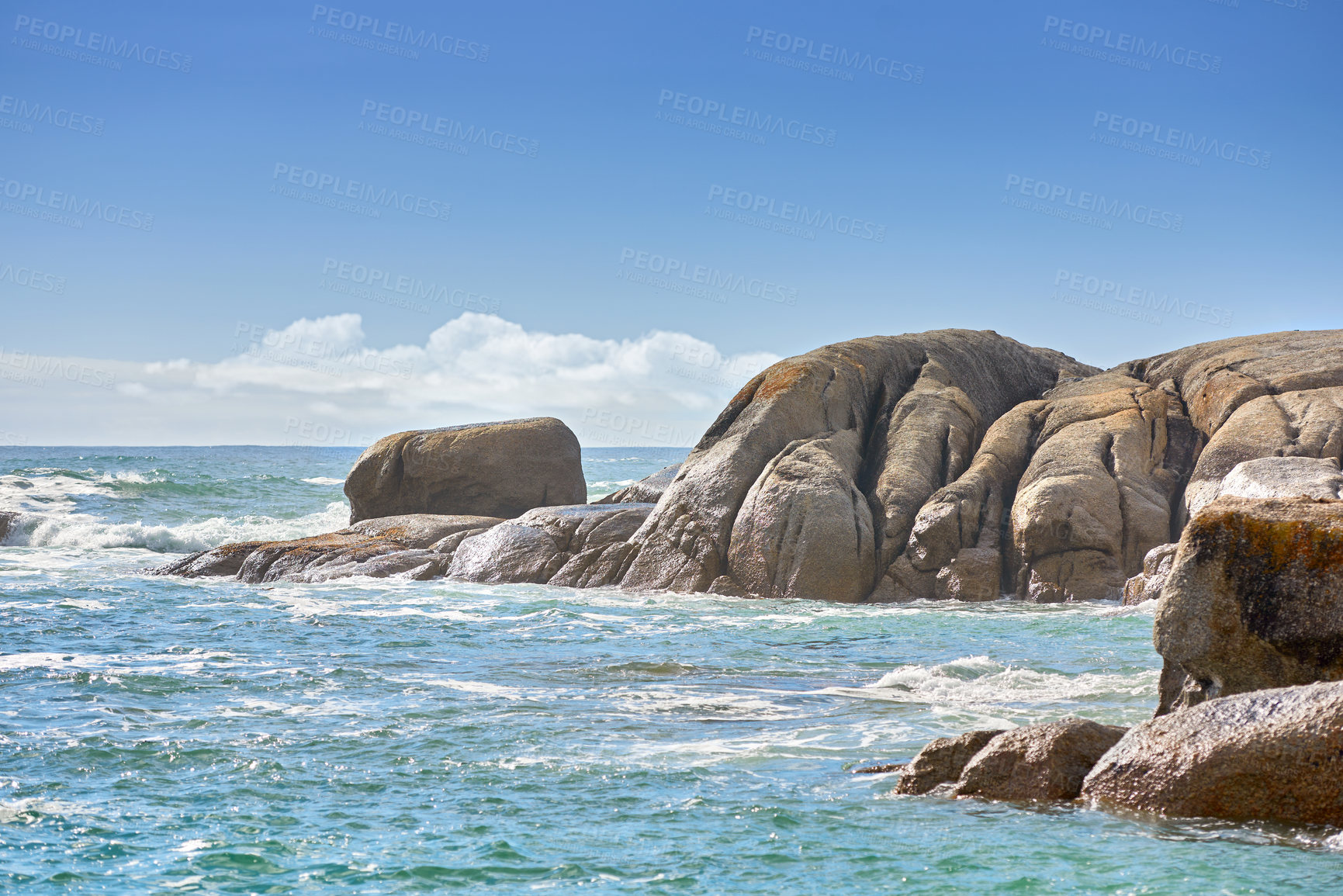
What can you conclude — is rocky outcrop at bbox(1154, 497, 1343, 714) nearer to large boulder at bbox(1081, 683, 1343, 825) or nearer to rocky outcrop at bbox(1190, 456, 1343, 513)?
large boulder at bbox(1081, 683, 1343, 825)

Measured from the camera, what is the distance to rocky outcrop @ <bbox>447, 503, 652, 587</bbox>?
71.5ft

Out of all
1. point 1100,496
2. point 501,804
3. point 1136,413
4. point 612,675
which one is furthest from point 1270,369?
point 501,804

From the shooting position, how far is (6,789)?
25.1ft

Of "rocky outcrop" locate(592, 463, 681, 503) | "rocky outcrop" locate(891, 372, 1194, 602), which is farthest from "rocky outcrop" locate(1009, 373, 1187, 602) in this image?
"rocky outcrop" locate(592, 463, 681, 503)

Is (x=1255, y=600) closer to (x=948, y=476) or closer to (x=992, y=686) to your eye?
(x=992, y=686)

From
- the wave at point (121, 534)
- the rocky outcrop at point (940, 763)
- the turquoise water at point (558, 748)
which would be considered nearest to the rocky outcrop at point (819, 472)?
the turquoise water at point (558, 748)

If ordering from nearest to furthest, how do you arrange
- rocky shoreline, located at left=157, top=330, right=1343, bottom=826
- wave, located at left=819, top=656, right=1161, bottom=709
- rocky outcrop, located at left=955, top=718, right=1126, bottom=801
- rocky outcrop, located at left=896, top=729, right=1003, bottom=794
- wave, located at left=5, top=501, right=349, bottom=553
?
rocky outcrop, located at left=955, top=718, right=1126, bottom=801 → rocky outcrop, located at left=896, top=729, right=1003, bottom=794 → wave, located at left=819, top=656, right=1161, bottom=709 → rocky shoreline, located at left=157, top=330, right=1343, bottom=826 → wave, located at left=5, top=501, right=349, bottom=553

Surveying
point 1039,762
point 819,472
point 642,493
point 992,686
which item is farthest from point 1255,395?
point 1039,762

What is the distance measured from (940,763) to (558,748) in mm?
3112

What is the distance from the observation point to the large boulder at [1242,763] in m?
6.21

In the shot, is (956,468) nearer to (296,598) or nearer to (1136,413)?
(1136,413)

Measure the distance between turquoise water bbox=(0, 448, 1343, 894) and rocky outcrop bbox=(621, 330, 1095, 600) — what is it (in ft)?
4.78

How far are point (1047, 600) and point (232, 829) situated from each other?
1526 cm

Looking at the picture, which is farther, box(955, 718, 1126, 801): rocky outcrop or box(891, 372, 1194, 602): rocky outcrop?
box(891, 372, 1194, 602): rocky outcrop
